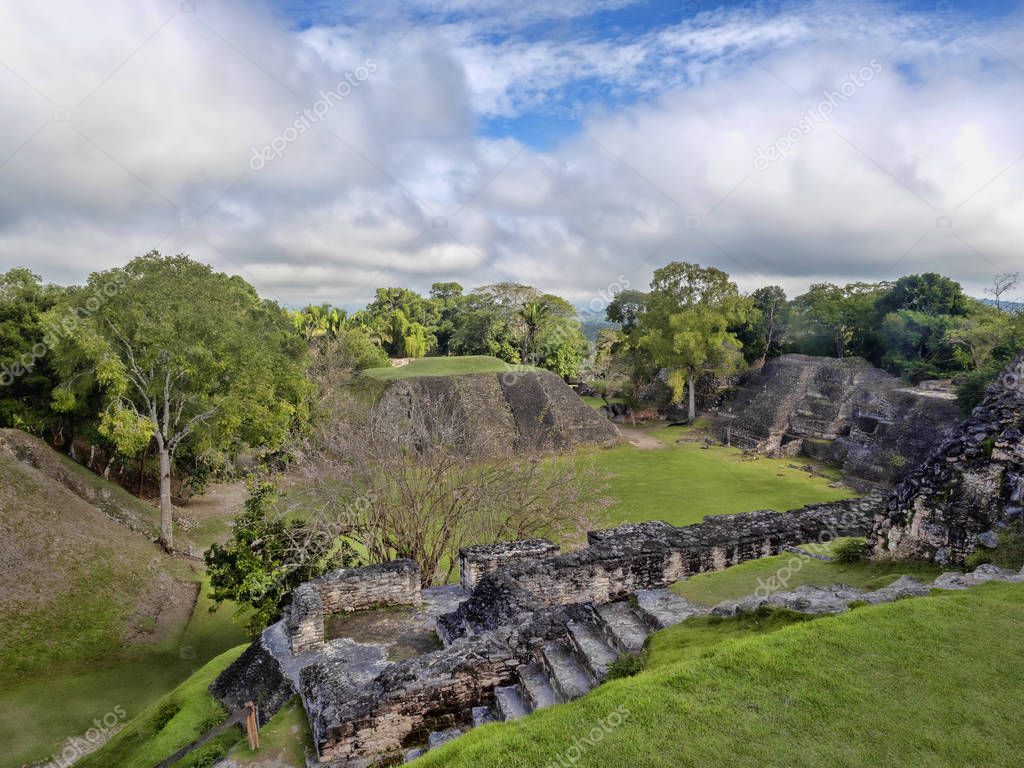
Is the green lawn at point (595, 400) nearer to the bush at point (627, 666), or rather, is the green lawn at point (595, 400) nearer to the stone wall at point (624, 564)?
the stone wall at point (624, 564)

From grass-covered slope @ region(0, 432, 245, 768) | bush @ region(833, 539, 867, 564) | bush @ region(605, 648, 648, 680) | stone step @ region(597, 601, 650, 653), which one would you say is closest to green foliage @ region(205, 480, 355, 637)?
grass-covered slope @ region(0, 432, 245, 768)

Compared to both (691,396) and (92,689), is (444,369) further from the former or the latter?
(92,689)

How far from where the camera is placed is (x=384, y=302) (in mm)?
55469

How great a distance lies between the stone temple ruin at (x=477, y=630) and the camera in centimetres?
586

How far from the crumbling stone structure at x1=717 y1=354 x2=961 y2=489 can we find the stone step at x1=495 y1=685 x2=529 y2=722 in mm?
19051

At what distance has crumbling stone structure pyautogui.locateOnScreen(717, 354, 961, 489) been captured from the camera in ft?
72.2

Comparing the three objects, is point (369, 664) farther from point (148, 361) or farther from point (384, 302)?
point (384, 302)

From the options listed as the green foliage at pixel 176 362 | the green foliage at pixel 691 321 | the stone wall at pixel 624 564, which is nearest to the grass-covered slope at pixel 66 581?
the green foliage at pixel 176 362

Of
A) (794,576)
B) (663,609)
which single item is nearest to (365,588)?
(663,609)

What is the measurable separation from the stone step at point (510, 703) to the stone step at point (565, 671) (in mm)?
386

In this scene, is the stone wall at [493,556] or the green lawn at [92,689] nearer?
the green lawn at [92,689]

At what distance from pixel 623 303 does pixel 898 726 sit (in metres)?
51.3

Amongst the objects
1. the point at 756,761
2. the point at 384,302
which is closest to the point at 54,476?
the point at 756,761

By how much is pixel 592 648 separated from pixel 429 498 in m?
8.26
